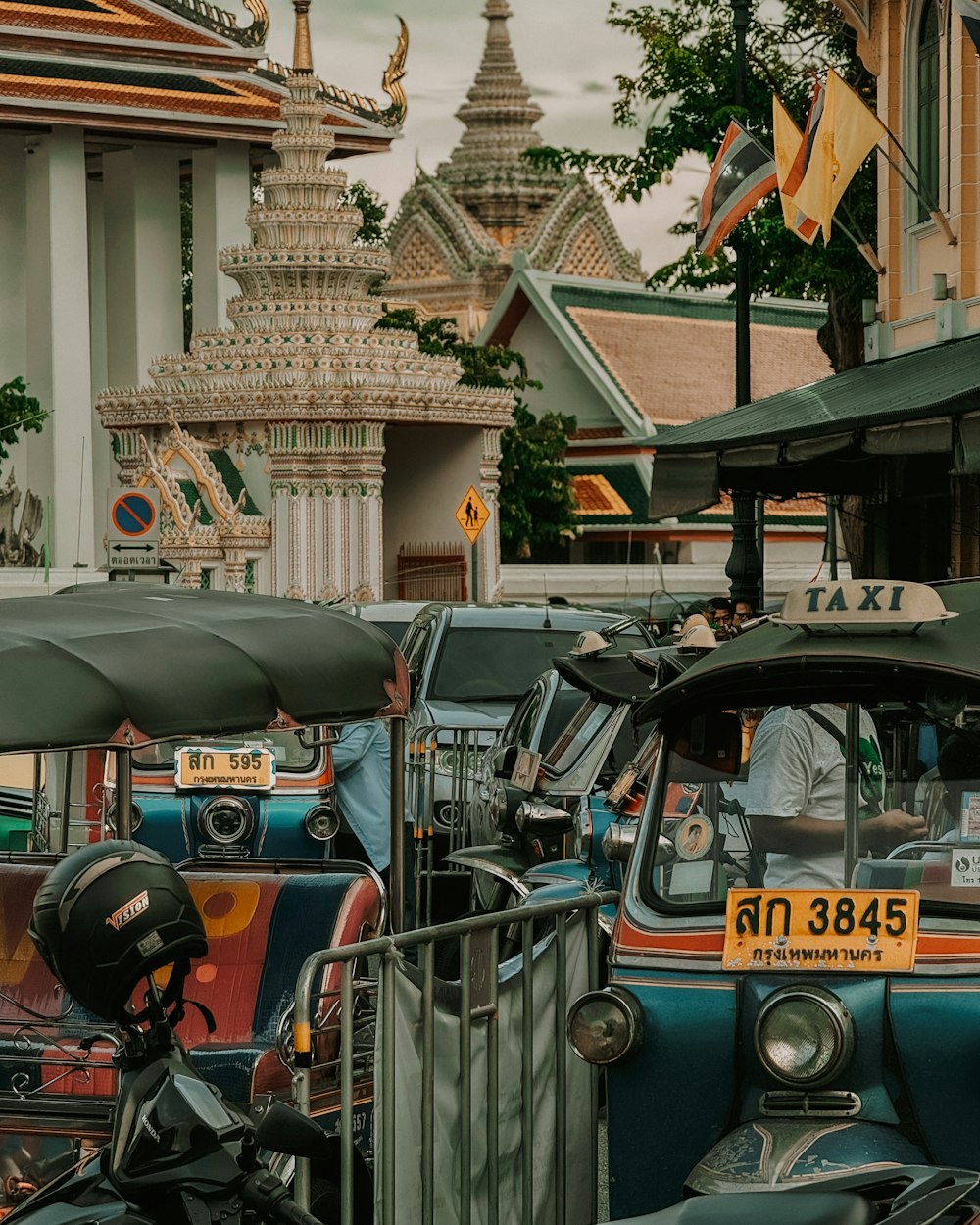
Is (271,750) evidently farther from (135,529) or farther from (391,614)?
(135,529)

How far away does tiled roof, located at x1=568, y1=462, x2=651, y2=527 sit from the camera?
4203 cm

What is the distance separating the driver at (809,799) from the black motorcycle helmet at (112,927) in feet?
5.59

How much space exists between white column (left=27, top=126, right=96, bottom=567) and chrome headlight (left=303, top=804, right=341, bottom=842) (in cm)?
3073

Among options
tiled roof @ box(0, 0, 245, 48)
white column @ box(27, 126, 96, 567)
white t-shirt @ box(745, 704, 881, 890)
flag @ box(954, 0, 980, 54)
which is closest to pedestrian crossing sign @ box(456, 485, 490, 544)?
white column @ box(27, 126, 96, 567)

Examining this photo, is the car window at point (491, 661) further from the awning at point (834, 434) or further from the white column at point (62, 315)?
the white column at point (62, 315)

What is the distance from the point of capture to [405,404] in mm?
35000

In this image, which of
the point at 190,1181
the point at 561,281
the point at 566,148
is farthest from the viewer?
the point at 561,281

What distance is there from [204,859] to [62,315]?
3621 cm

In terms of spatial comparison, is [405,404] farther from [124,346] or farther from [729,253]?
[124,346]

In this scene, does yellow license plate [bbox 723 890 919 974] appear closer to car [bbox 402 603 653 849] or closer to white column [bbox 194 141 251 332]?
car [bbox 402 603 653 849]

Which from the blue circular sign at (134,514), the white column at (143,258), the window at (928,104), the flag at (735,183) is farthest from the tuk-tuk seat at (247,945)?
the white column at (143,258)

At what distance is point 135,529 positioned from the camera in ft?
65.0

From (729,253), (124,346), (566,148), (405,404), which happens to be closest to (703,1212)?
(566,148)

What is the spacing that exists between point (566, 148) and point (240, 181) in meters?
20.4
